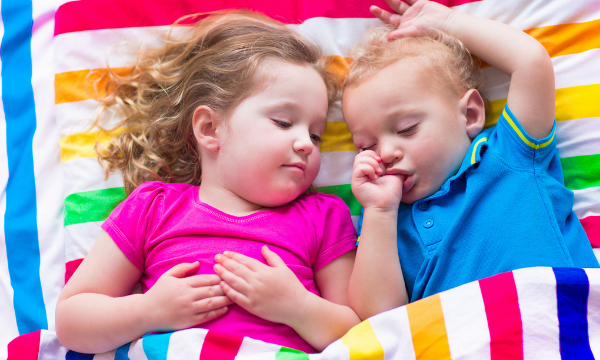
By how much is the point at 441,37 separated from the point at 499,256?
0.61 metres

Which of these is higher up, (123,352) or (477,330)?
(477,330)

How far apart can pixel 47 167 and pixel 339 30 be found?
980mm

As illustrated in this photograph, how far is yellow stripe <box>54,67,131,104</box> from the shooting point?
1.50 m

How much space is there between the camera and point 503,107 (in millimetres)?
1392

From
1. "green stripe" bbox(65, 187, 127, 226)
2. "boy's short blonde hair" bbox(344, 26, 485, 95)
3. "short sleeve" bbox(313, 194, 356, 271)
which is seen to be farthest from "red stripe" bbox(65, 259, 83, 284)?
"boy's short blonde hair" bbox(344, 26, 485, 95)

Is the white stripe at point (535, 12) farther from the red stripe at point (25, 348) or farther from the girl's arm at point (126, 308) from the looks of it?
the red stripe at point (25, 348)

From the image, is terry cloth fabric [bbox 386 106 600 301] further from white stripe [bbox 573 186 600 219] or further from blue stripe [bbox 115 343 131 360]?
blue stripe [bbox 115 343 131 360]

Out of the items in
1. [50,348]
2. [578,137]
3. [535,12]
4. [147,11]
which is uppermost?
[535,12]

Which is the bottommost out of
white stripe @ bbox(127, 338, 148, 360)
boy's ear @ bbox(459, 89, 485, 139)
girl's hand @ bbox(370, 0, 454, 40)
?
white stripe @ bbox(127, 338, 148, 360)

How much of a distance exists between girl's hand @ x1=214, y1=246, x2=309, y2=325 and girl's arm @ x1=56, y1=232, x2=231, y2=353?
34 millimetres

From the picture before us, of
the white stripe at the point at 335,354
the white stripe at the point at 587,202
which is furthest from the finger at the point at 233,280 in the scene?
the white stripe at the point at 587,202

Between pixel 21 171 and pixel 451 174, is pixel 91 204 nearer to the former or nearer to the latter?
pixel 21 171

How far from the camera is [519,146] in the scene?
1.22m

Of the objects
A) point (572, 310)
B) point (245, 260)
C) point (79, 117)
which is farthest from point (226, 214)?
point (572, 310)
